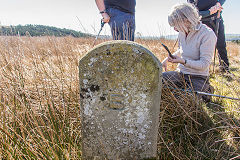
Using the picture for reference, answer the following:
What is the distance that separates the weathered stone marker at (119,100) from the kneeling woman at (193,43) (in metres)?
0.90

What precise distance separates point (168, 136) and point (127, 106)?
2.87 ft

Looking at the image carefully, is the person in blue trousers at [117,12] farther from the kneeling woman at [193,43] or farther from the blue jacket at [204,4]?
the blue jacket at [204,4]

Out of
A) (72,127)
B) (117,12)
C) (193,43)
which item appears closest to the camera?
(72,127)

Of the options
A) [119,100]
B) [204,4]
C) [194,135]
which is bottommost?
[194,135]

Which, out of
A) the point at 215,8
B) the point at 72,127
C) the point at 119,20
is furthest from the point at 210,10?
the point at 72,127

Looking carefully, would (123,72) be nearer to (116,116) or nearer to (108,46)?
(108,46)

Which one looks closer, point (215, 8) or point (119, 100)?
point (119, 100)

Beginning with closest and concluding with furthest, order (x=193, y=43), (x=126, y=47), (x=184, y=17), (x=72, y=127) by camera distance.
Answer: (x=126, y=47) → (x=72, y=127) → (x=184, y=17) → (x=193, y=43)

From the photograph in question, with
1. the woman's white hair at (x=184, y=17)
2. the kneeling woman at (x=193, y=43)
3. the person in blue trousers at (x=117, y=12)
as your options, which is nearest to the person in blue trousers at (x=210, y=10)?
the kneeling woman at (x=193, y=43)

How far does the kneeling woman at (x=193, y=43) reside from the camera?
204 centimetres

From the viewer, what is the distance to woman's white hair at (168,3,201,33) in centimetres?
203

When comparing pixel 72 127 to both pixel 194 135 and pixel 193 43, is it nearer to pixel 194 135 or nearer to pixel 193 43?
pixel 194 135

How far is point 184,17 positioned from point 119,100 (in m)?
1.40

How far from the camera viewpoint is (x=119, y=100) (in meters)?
1.24
